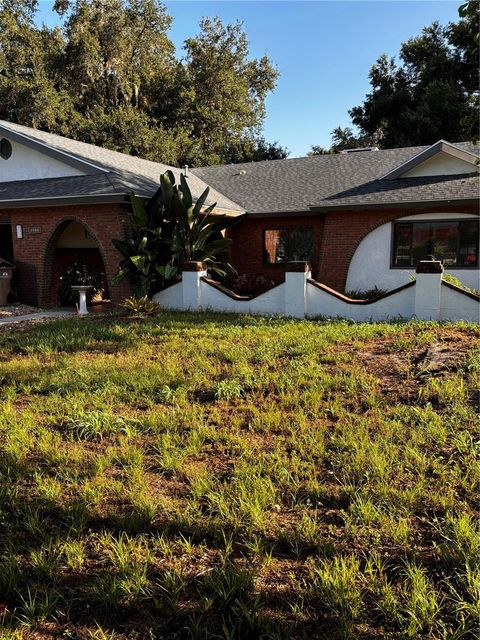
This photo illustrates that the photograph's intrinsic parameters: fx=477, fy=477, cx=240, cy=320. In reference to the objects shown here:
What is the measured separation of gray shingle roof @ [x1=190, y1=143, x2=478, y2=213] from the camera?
42.9ft

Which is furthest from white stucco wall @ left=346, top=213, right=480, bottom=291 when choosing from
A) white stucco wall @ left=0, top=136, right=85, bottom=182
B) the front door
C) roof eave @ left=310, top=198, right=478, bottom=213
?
the front door

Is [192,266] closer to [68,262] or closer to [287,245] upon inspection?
[68,262]

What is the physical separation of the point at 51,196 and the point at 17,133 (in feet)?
10.1

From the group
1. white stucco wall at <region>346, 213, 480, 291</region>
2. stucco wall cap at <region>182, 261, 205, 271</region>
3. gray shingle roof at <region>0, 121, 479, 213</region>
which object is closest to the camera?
stucco wall cap at <region>182, 261, 205, 271</region>

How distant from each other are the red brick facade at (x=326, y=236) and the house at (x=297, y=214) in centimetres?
3

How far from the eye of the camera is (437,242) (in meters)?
13.4

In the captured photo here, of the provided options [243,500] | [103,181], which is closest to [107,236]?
[103,181]

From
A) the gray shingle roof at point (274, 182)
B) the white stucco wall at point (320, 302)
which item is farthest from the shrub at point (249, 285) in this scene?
the white stucco wall at point (320, 302)

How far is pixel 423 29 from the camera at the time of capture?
31391mm

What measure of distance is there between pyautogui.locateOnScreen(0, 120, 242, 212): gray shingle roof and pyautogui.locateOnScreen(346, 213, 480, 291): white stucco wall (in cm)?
439

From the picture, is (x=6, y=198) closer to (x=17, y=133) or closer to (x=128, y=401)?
(x=17, y=133)

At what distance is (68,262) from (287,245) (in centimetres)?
702

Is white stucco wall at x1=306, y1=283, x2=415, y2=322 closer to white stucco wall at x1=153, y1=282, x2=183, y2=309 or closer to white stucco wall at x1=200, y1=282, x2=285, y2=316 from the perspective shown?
white stucco wall at x1=200, y1=282, x2=285, y2=316

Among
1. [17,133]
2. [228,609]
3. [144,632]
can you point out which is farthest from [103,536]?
[17,133]
